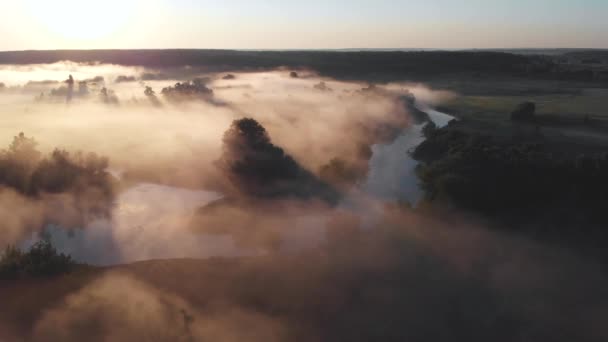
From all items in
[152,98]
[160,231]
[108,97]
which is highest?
[152,98]

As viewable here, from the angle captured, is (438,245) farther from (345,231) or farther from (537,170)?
(537,170)

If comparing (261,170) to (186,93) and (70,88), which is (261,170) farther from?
(70,88)

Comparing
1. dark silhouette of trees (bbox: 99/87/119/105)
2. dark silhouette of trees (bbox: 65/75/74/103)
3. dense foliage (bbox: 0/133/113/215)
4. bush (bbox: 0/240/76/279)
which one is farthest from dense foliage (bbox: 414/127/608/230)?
dark silhouette of trees (bbox: 65/75/74/103)

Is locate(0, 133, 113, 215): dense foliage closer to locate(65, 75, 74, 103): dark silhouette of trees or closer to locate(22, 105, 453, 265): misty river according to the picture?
locate(22, 105, 453, 265): misty river

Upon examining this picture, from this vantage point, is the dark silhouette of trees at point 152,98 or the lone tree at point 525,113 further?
the dark silhouette of trees at point 152,98

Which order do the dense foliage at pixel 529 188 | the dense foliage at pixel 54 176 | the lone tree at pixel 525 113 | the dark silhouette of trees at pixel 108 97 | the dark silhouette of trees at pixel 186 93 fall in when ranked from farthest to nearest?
the dark silhouette of trees at pixel 108 97 → the dark silhouette of trees at pixel 186 93 → the lone tree at pixel 525 113 → the dense foliage at pixel 54 176 → the dense foliage at pixel 529 188

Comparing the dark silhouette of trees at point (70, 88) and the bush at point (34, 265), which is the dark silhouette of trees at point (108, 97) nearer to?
the dark silhouette of trees at point (70, 88)

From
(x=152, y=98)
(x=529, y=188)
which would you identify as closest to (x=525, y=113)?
(x=529, y=188)

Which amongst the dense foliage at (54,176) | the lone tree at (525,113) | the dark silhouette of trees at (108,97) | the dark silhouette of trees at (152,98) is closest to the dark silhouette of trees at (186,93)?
the dark silhouette of trees at (152,98)

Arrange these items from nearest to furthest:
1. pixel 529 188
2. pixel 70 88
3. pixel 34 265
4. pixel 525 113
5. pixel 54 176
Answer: pixel 34 265 → pixel 529 188 → pixel 54 176 → pixel 525 113 → pixel 70 88
